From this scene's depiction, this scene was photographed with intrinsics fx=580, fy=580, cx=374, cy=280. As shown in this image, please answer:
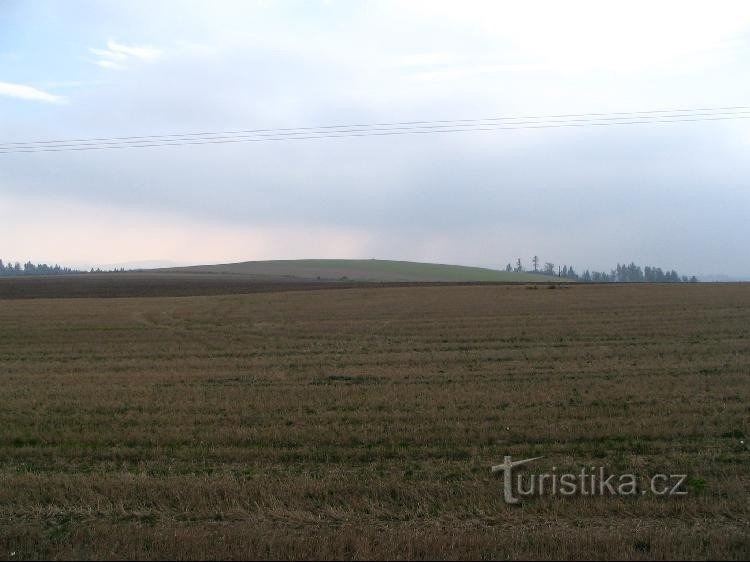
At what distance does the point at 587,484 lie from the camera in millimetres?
6379

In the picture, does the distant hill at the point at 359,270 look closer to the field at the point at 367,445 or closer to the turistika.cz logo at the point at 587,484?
the field at the point at 367,445

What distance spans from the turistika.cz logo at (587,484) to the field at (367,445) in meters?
0.15

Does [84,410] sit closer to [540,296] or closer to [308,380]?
[308,380]

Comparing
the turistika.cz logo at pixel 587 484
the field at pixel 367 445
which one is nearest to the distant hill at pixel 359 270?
the field at pixel 367 445

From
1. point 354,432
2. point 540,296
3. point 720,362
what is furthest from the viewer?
point 540,296

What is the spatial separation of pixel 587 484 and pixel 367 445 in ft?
9.95

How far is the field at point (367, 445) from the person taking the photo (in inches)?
201

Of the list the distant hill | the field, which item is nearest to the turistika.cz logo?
the field

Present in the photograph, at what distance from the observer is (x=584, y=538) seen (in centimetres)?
501

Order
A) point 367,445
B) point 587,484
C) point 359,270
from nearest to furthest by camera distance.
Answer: point 587,484 → point 367,445 → point 359,270

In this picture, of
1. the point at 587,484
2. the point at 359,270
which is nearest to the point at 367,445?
the point at 587,484

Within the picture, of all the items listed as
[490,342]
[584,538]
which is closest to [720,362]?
[490,342]

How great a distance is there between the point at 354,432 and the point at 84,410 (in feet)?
17.3

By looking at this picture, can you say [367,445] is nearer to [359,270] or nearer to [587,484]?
[587,484]
